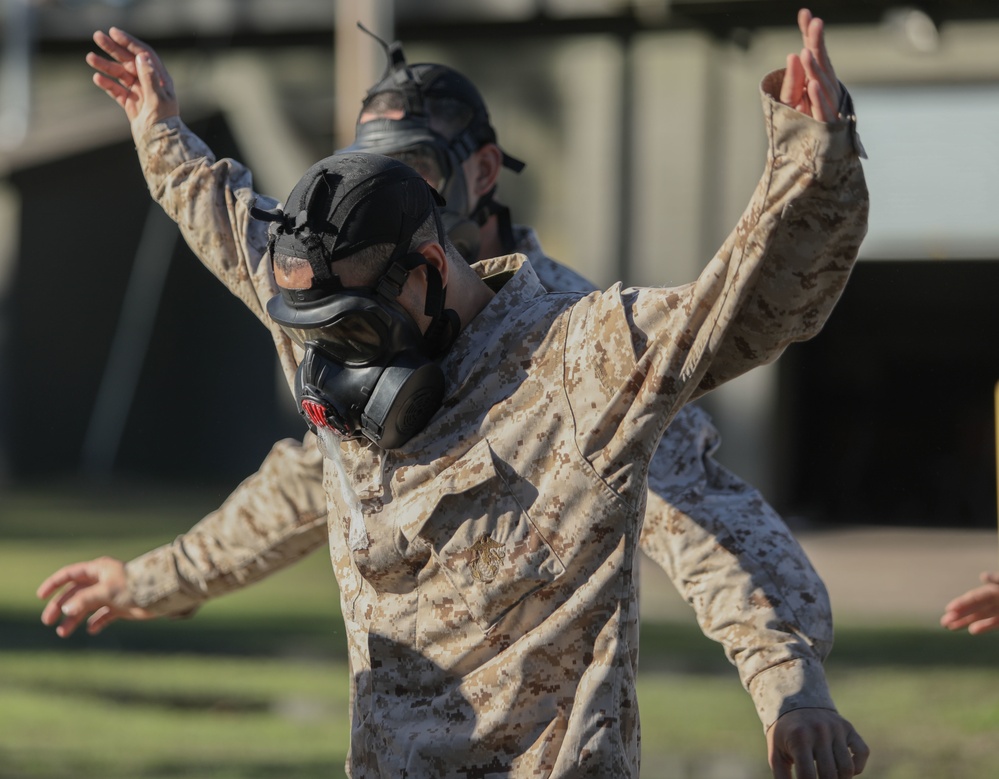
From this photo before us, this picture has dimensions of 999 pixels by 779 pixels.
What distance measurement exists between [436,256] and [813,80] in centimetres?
80

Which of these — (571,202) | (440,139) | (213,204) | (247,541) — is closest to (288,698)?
(247,541)

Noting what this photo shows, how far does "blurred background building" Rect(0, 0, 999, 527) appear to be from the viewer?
13.4m

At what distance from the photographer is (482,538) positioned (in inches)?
108

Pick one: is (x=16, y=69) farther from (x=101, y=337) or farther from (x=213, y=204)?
(x=213, y=204)

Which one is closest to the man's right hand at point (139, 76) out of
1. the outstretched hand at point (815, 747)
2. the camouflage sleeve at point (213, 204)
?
the camouflage sleeve at point (213, 204)

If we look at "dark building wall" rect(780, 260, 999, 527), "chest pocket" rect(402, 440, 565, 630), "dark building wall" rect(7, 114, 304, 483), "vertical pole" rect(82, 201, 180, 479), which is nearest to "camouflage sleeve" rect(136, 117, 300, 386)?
"chest pocket" rect(402, 440, 565, 630)

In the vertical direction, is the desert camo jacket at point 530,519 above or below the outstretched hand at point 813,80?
below

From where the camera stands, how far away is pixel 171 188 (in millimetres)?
3652

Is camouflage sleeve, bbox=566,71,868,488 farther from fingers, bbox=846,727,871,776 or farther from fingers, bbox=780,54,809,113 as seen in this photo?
fingers, bbox=846,727,871,776

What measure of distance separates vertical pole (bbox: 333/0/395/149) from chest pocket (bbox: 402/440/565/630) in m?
11.9

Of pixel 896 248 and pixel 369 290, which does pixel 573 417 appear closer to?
pixel 369 290

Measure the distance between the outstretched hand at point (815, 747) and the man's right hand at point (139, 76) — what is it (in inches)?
81.3

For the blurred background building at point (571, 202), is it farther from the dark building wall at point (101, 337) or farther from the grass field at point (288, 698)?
the grass field at point (288, 698)

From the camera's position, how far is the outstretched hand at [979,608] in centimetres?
337
